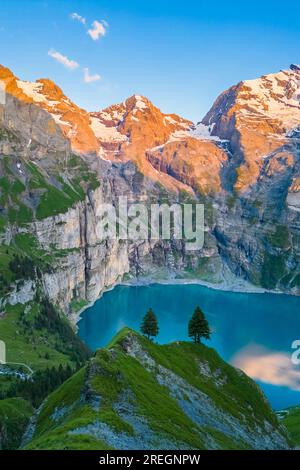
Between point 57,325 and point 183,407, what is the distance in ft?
Answer: 349

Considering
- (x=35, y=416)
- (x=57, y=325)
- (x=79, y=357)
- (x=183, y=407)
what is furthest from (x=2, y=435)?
(x=57, y=325)

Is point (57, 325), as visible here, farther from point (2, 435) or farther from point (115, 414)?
point (115, 414)

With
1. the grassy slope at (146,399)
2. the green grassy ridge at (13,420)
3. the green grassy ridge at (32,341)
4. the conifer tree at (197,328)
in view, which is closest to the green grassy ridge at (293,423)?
the grassy slope at (146,399)

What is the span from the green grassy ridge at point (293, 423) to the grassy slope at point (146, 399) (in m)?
8.57

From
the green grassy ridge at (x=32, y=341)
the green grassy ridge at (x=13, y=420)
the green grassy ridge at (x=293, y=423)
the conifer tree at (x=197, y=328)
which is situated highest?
the conifer tree at (x=197, y=328)

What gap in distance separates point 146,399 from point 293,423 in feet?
199

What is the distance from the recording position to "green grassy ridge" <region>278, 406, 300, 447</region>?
286 feet

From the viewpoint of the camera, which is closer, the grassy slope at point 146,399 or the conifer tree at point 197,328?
the grassy slope at point 146,399

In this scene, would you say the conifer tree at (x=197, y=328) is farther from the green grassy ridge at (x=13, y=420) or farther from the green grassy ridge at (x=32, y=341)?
the green grassy ridge at (x=32, y=341)

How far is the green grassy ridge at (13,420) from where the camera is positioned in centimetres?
6538

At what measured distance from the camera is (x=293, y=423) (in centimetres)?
10288
